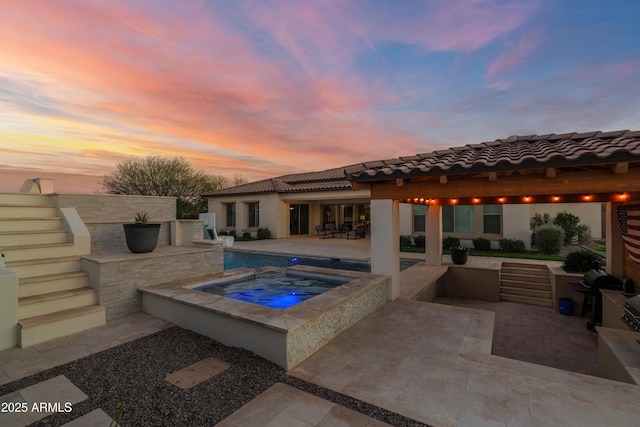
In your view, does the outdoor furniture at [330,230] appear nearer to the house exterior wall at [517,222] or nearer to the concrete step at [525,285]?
the house exterior wall at [517,222]

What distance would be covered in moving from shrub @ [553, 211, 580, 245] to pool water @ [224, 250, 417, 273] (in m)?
9.60

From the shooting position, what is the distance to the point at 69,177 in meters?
20.0

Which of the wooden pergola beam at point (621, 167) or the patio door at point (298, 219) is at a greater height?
the wooden pergola beam at point (621, 167)

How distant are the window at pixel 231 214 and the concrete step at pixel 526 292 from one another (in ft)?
65.9

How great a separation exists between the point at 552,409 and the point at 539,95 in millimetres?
12562

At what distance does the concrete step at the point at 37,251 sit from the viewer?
5508 millimetres

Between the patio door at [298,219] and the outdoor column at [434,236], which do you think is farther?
the patio door at [298,219]

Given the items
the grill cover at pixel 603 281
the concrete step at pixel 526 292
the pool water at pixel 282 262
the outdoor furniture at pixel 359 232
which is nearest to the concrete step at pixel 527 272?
the concrete step at pixel 526 292

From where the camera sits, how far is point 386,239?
661 cm

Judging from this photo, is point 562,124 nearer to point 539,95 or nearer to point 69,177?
point 539,95

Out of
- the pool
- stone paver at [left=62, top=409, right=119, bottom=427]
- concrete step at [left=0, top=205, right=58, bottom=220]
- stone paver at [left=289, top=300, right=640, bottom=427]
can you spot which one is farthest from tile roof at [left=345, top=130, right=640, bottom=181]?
concrete step at [left=0, top=205, right=58, bottom=220]

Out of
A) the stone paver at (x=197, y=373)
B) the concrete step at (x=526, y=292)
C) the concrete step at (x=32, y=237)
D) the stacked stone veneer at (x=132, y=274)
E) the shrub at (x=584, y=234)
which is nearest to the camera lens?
the stone paver at (x=197, y=373)

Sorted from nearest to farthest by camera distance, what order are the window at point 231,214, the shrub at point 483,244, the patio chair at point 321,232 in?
the shrub at point 483,244 → the patio chair at point 321,232 → the window at point 231,214

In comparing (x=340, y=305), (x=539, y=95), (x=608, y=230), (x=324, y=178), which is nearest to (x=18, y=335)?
(x=340, y=305)
